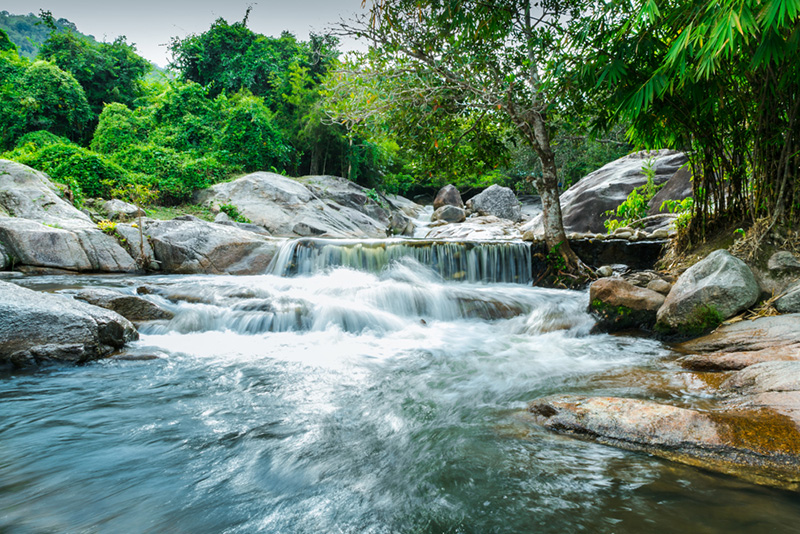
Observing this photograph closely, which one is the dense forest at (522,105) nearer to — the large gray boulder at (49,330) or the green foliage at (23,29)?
the large gray boulder at (49,330)

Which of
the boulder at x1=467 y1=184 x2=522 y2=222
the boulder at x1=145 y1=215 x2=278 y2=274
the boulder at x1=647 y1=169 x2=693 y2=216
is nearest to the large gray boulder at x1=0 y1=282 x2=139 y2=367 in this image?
the boulder at x1=145 y1=215 x2=278 y2=274

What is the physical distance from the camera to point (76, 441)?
8.67 ft

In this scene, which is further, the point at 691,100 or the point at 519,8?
the point at 519,8

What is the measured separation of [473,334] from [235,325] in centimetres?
349

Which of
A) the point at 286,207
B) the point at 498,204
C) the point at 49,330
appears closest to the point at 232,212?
the point at 286,207

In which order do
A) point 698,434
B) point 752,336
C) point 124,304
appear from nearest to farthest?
1. point 698,434
2. point 752,336
3. point 124,304

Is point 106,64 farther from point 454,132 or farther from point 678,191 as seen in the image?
point 678,191

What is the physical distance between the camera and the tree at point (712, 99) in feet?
13.1

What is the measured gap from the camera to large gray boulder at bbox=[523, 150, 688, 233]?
1148 centimetres

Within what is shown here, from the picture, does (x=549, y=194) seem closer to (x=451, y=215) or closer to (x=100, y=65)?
(x=451, y=215)

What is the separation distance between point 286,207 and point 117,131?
845 centimetres

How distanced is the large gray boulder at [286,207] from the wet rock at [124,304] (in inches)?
280

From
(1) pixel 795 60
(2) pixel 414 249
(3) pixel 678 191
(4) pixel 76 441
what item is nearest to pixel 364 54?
(2) pixel 414 249

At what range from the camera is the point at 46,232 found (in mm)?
7605
